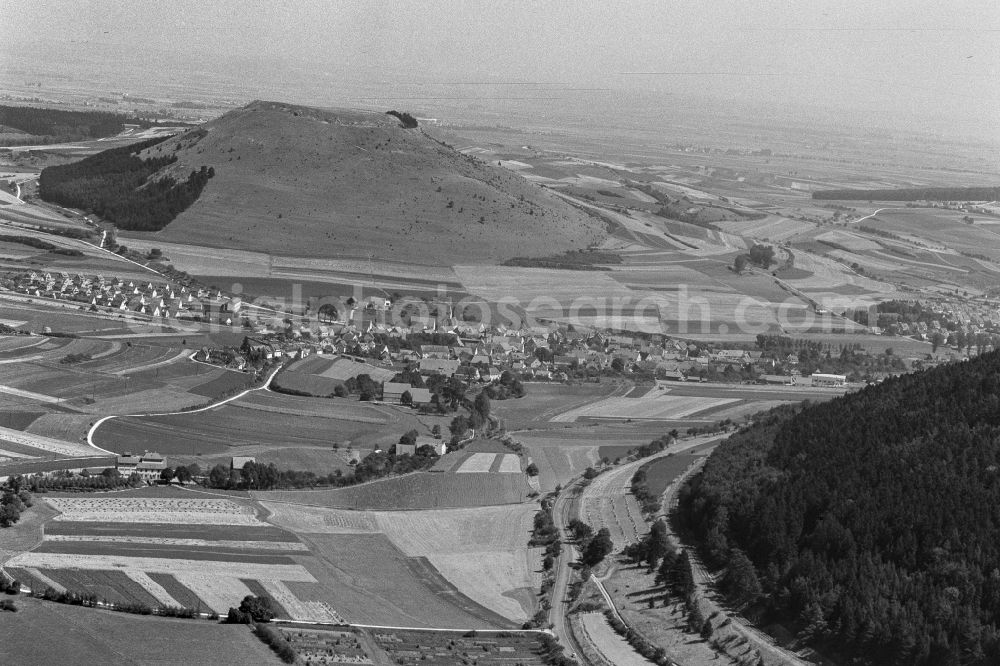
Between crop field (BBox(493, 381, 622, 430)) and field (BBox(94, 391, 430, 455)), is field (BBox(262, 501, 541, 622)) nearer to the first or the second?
field (BBox(94, 391, 430, 455))

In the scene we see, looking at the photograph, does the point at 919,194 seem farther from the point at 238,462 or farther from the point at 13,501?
the point at 13,501

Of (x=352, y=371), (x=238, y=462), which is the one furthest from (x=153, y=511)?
(x=352, y=371)

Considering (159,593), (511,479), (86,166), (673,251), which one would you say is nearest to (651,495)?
(511,479)

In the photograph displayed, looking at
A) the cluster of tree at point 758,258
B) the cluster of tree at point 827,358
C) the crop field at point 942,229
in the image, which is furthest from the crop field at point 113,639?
the crop field at point 942,229

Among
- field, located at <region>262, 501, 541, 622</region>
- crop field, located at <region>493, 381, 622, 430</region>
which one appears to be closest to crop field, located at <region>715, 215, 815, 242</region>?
crop field, located at <region>493, 381, 622, 430</region>

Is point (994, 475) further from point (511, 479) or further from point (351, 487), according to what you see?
point (351, 487)

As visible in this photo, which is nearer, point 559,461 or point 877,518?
point 877,518
